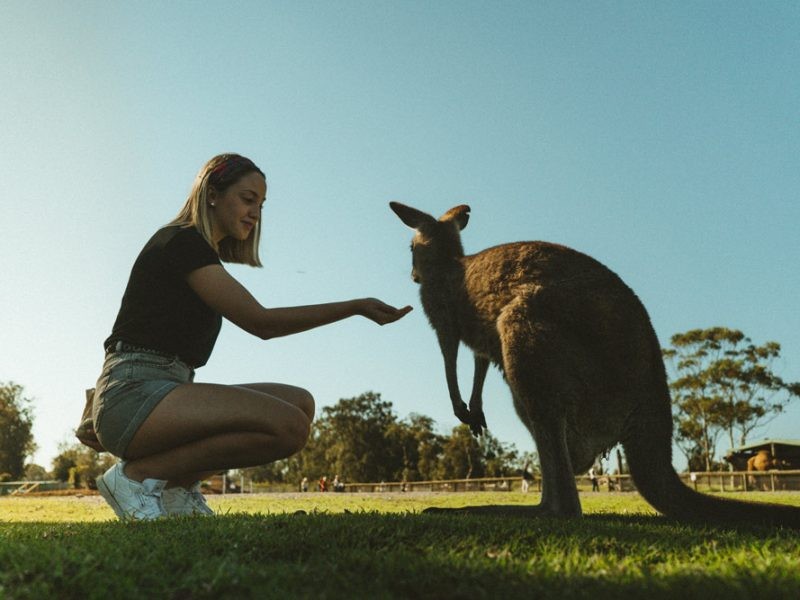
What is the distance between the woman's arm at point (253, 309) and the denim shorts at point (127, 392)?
443mm

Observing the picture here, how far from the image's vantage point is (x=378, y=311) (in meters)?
3.68

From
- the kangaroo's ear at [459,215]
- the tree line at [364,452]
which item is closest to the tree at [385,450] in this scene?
the tree line at [364,452]

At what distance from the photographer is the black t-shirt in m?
3.40

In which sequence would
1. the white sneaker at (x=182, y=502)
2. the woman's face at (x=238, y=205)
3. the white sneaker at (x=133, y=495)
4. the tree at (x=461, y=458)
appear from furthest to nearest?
the tree at (x=461, y=458), the woman's face at (x=238, y=205), the white sneaker at (x=182, y=502), the white sneaker at (x=133, y=495)

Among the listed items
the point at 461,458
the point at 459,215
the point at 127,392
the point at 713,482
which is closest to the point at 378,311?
the point at 127,392

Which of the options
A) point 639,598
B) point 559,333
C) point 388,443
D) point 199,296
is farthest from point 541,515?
point 388,443

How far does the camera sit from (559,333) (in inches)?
140

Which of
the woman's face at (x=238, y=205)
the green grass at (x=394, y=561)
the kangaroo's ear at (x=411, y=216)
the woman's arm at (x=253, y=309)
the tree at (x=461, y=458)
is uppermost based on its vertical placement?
the kangaroo's ear at (x=411, y=216)

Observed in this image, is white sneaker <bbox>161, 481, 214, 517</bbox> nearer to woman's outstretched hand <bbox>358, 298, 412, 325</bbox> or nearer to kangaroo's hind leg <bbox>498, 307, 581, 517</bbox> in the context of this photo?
woman's outstretched hand <bbox>358, 298, 412, 325</bbox>

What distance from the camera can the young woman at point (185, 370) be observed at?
11.1ft

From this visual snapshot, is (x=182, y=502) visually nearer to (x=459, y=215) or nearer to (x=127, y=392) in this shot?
(x=127, y=392)

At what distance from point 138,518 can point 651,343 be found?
2933 millimetres

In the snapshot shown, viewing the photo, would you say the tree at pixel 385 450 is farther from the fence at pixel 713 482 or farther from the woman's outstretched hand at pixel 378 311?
the woman's outstretched hand at pixel 378 311

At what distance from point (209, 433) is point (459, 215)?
2940 mm
